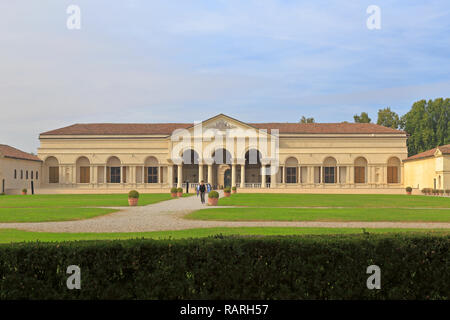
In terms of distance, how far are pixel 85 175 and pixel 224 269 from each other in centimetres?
6517

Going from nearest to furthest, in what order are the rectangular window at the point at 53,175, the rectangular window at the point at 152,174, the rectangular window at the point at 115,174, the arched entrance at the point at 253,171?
the rectangular window at the point at 53,175
the rectangular window at the point at 115,174
the rectangular window at the point at 152,174
the arched entrance at the point at 253,171

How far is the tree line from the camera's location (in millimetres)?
84562

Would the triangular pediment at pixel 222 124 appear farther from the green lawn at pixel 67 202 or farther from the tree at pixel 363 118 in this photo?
the tree at pixel 363 118

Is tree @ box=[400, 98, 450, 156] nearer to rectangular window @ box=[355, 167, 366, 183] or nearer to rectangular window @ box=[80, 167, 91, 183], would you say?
rectangular window @ box=[355, 167, 366, 183]

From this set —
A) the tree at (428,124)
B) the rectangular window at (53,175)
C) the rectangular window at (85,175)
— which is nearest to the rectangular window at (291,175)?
the rectangular window at (85,175)

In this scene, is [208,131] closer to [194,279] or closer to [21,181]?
[21,181]

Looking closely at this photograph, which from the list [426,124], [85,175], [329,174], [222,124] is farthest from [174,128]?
[426,124]

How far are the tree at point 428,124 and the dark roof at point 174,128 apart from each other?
2003 centimetres

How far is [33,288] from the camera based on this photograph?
654 cm

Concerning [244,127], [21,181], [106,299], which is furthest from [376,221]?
[21,181]

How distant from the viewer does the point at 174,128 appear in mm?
70688

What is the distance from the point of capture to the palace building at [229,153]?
213ft

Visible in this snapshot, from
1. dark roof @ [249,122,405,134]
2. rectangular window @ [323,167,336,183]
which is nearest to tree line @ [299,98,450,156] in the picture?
dark roof @ [249,122,405,134]

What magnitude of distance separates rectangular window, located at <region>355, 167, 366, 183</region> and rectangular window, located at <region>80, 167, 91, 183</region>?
132 ft
